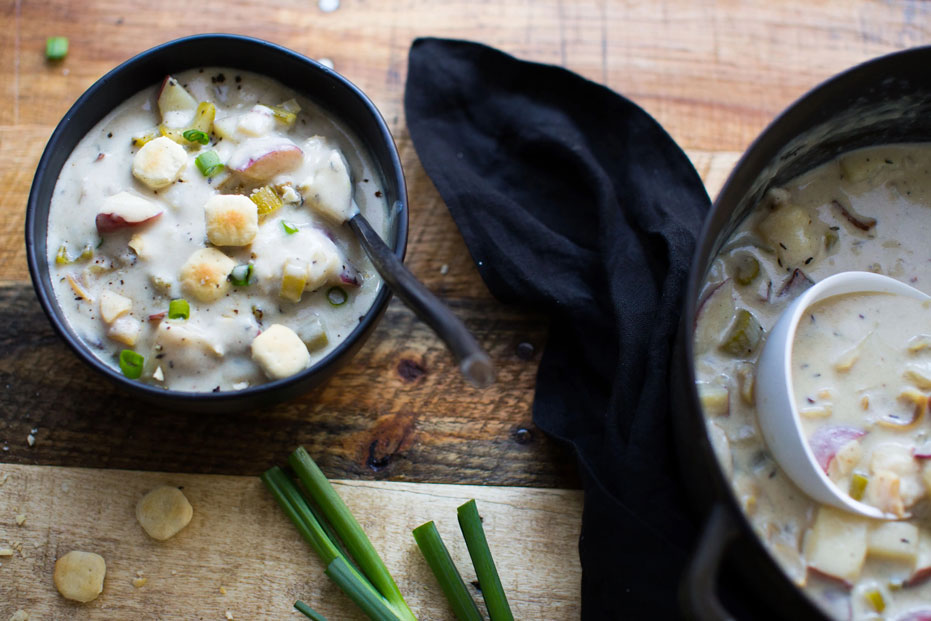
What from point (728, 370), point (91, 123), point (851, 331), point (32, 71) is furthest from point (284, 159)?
point (851, 331)

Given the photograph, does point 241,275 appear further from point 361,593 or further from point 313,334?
point 361,593

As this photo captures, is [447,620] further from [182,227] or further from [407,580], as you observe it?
[182,227]

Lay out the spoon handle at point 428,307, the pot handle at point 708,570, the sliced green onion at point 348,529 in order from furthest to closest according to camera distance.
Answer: the sliced green onion at point 348,529 < the spoon handle at point 428,307 < the pot handle at point 708,570

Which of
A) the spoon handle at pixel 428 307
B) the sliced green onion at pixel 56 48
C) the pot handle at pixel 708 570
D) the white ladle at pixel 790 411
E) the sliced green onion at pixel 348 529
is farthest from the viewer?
the sliced green onion at pixel 56 48

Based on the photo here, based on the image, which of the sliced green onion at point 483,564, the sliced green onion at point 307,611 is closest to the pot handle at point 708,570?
the sliced green onion at point 483,564

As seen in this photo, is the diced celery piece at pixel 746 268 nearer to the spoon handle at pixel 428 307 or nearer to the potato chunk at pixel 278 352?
the spoon handle at pixel 428 307

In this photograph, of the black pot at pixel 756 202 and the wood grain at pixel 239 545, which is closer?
the black pot at pixel 756 202
